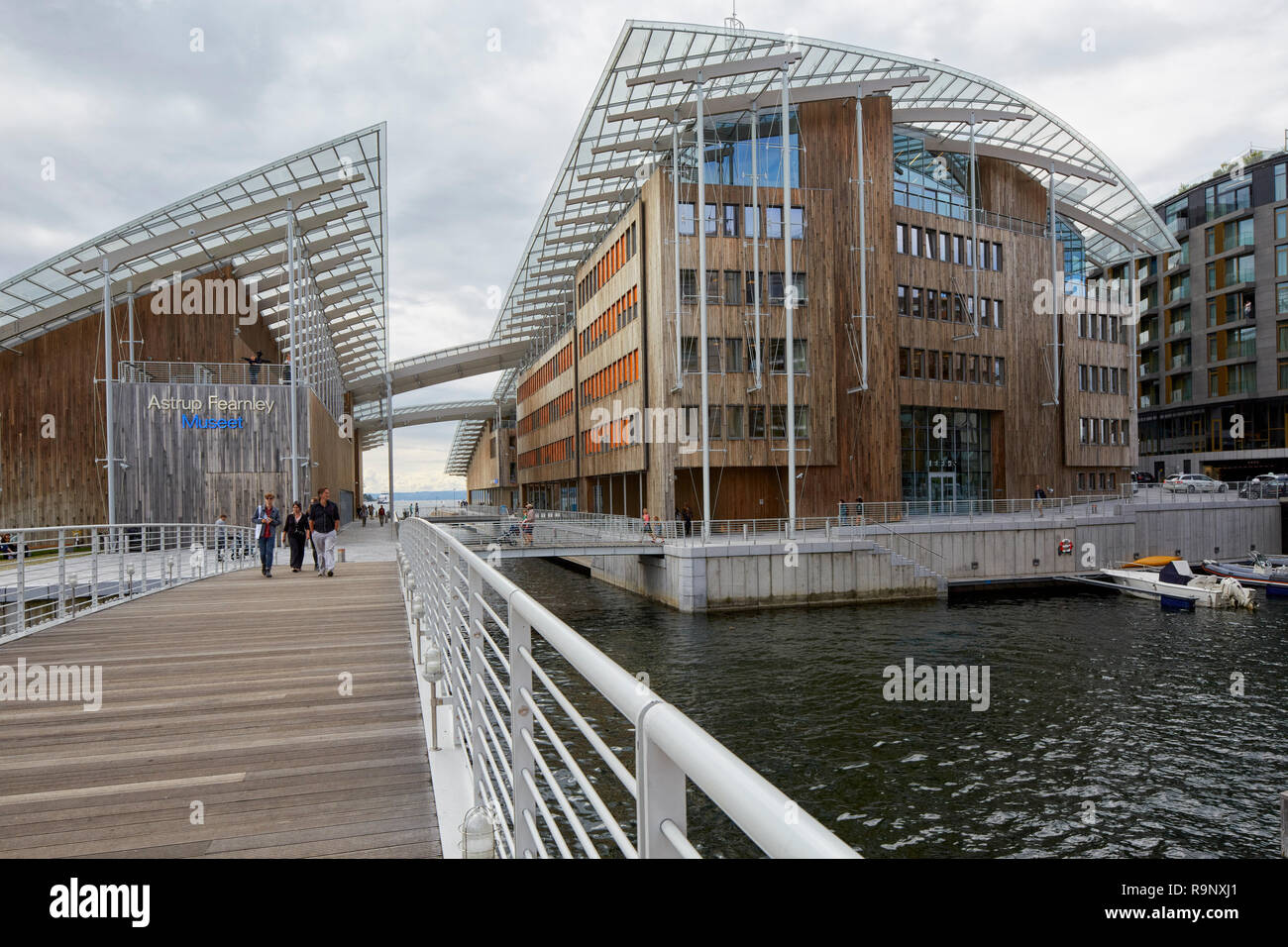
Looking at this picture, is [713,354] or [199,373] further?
[713,354]

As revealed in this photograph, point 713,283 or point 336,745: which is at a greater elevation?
point 713,283

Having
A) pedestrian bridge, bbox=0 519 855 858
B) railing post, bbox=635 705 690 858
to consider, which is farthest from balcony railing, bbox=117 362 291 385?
railing post, bbox=635 705 690 858

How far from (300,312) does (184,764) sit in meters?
34.5

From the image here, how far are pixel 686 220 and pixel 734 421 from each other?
8.31 m

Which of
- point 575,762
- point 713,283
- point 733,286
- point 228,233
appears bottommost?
point 575,762

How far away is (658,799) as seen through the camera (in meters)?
1.41

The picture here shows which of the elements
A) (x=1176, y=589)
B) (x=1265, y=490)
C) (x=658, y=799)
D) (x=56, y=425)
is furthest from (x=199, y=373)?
(x=1265, y=490)

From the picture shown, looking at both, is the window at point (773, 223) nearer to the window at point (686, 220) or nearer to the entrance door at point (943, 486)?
the window at point (686, 220)

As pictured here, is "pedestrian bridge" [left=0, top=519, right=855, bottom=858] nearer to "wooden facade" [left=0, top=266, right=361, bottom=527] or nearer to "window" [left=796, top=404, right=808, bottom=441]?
"wooden facade" [left=0, top=266, right=361, bottom=527]

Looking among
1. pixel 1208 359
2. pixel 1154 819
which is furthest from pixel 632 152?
pixel 1208 359

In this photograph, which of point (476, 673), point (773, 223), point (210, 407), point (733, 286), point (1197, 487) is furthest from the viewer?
point (1197, 487)

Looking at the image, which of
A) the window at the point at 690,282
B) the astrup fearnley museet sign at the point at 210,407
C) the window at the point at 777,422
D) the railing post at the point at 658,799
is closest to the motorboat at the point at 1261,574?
the window at the point at 777,422

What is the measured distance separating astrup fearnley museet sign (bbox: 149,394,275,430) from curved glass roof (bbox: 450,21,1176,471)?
15.9 meters

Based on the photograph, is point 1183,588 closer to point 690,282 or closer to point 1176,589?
point 1176,589
